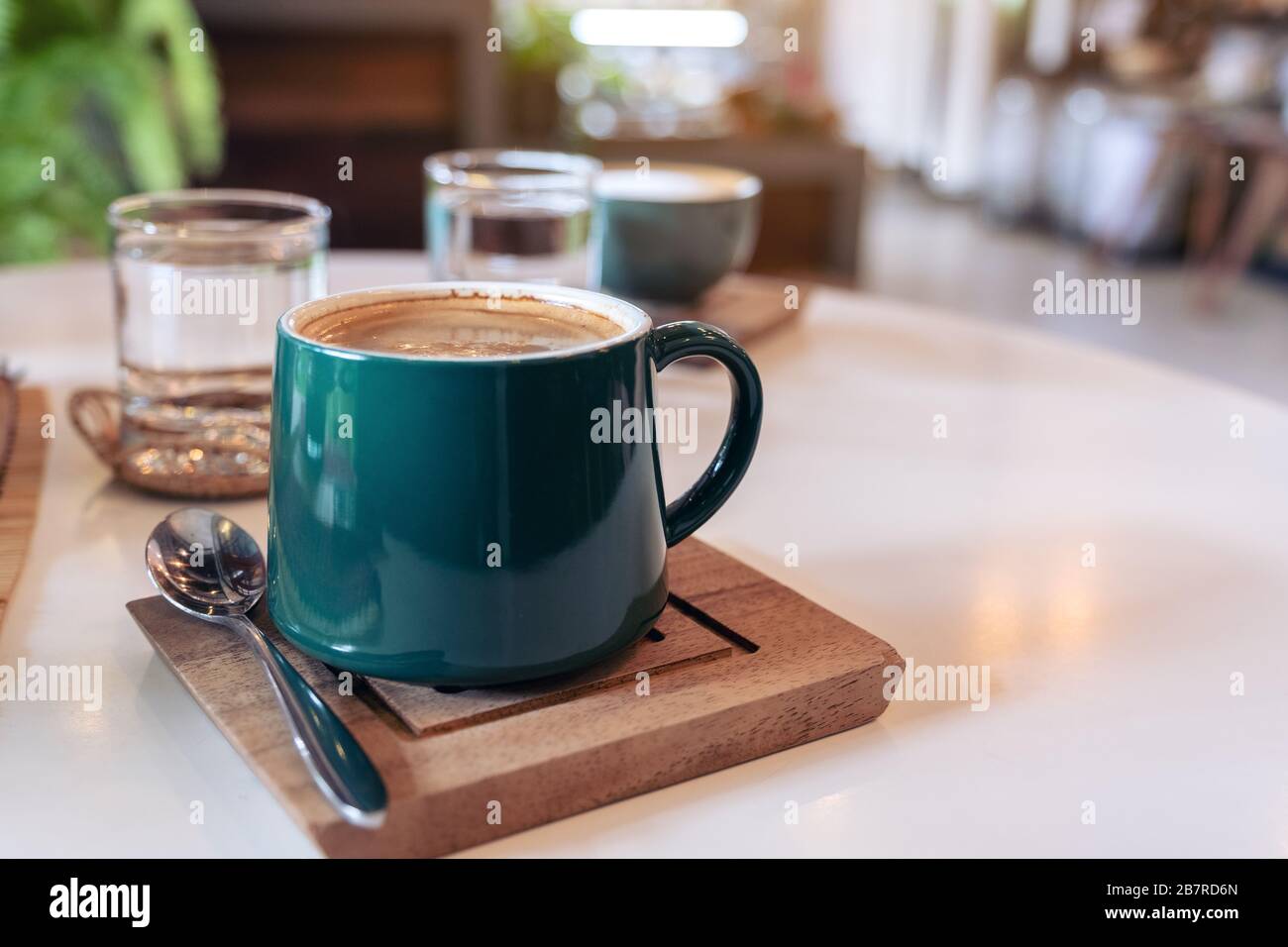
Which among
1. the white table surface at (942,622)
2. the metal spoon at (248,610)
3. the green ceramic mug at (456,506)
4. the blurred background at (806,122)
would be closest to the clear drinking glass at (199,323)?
the white table surface at (942,622)

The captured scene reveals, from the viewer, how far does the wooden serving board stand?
409 millimetres

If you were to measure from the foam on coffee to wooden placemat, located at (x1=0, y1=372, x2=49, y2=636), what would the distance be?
0.71 feet

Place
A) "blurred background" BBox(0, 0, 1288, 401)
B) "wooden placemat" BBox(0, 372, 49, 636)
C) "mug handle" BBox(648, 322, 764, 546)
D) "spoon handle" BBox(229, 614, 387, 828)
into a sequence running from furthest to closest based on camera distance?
A: "blurred background" BBox(0, 0, 1288, 401) < "wooden placemat" BBox(0, 372, 49, 636) < "mug handle" BBox(648, 322, 764, 546) < "spoon handle" BBox(229, 614, 387, 828)

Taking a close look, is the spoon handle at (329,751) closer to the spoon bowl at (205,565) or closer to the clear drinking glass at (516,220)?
the spoon bowl at (205,565)

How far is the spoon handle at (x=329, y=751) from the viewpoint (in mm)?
391

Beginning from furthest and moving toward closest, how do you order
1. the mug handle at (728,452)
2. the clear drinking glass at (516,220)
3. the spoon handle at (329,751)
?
the clear drinking glass at (516,220) → the mug handle at (728,452) → the spoon handle at (329,751)

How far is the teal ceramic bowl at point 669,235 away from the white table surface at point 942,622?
3.2 inches

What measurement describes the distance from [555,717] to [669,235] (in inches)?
24.4

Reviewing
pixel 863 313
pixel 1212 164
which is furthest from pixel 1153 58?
pixel 863 313

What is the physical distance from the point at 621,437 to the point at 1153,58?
18.9ft

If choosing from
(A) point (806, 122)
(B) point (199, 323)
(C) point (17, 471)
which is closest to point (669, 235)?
(B) point (199, 323)

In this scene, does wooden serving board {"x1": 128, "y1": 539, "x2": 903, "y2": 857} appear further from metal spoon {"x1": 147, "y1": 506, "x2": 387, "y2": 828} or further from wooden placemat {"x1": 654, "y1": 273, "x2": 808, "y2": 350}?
wooden placemat {"x1": 654, "y1": 273, "x2": 808, "y2": 350}

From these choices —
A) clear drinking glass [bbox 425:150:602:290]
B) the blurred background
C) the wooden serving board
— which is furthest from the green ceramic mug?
the blurred background
